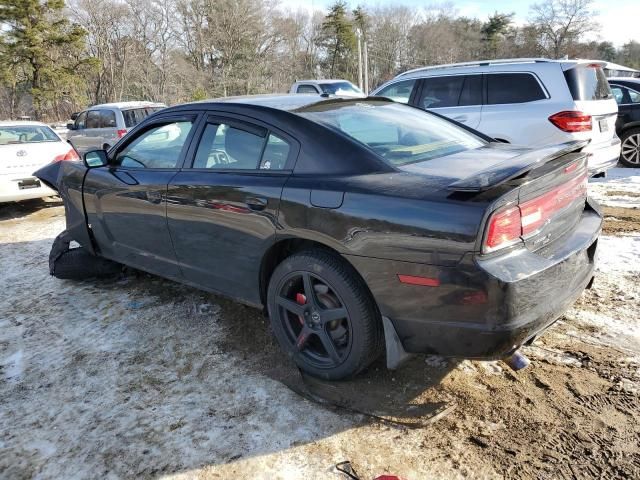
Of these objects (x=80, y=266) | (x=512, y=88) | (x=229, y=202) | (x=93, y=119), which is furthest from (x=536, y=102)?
(x=93, y=119)

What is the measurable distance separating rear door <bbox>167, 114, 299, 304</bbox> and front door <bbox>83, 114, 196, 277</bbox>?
0.53 feet

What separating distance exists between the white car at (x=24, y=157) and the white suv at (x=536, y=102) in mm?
6053

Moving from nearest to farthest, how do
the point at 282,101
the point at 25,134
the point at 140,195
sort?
the point at 282,101, the point at 140,195, the point at 25,134

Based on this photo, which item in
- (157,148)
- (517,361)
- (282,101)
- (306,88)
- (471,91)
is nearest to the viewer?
(517,361)

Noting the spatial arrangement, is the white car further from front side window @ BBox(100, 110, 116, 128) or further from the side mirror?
the side mirror

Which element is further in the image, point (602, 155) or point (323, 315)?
point (602, 155)

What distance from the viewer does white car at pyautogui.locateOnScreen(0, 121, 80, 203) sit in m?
7.32

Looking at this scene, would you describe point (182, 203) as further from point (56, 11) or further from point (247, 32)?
point (247, 32)

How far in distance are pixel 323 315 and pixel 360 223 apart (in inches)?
23.5

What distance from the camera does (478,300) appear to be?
83.0 inches

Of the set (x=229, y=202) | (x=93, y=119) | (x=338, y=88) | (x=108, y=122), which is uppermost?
(x=338, y=88)

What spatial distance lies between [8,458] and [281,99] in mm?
2557

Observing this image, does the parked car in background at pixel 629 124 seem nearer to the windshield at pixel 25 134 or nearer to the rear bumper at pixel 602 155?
the rear bumper at pixel 602 155

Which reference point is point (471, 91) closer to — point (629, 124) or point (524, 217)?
point (629, 124)
